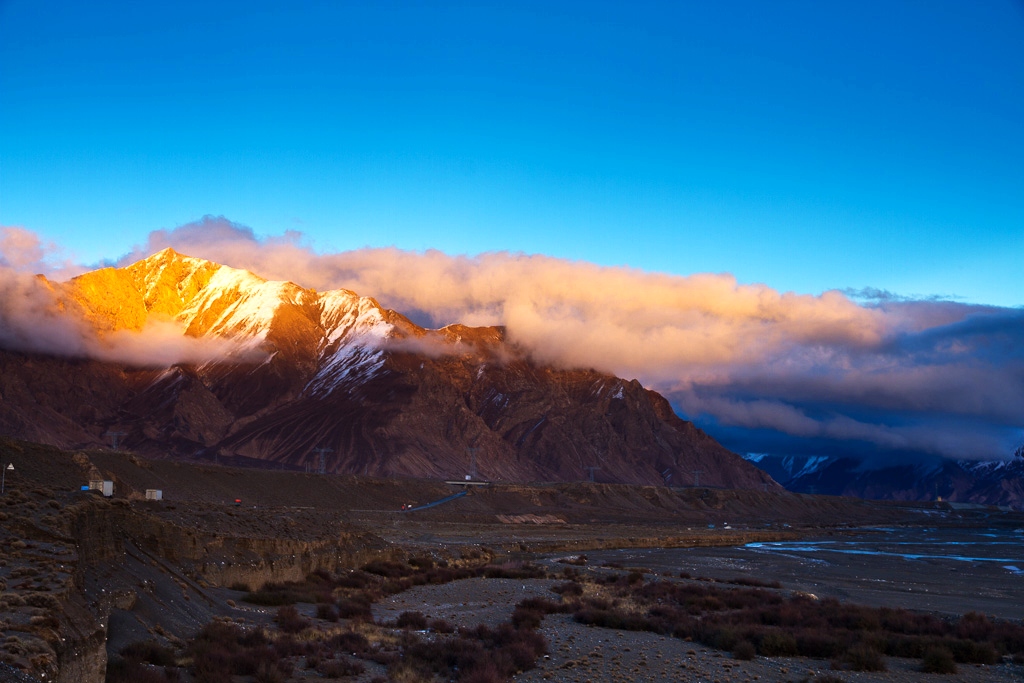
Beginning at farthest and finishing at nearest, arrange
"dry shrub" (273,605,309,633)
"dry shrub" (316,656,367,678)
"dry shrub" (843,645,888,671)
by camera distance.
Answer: "dry shrub" (273,605,309,633)
"dry shrub" (843,645,888,671)
"dry shrub" (316,656,367,678)

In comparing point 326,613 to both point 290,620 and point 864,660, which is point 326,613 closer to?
point 290,620

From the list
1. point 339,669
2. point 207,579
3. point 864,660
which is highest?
point 207,579

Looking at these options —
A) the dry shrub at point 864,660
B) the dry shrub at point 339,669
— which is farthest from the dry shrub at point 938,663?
the dry shrub at point 339,669

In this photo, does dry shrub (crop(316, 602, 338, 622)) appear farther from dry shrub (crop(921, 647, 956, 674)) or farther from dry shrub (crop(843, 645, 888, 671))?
dry shrub (crop(921, 647, 956, 674))

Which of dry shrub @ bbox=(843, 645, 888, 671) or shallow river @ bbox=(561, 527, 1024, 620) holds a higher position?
dry shrub @ bbox=(843, 645, 888, 671)

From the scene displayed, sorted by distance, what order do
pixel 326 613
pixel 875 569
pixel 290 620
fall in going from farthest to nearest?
1. pixel 875 569
2. pixel 326 613
3. pixel 290 620

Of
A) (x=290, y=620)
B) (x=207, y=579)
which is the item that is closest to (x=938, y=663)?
(x=290, y=620)

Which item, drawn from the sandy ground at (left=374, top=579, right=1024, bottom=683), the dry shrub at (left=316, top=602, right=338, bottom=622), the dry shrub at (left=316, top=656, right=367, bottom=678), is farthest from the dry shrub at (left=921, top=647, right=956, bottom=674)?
the dry shrub at (left=316, top=602, right=338, bottom=622)

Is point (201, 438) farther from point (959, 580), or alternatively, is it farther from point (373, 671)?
point (373, 671)

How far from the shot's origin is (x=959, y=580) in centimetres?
4956

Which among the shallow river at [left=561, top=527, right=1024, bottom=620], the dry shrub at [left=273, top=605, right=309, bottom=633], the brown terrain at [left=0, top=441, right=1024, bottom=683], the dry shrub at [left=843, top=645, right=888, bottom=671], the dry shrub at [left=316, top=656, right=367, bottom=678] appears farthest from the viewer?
the shallow river at [left=561, top=527, right=1024, bottom=620]

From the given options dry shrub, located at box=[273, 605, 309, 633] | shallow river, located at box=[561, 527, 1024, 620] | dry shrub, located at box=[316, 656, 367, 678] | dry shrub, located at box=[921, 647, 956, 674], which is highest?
dry shrub, located at box=[316, 656, 367, 678]

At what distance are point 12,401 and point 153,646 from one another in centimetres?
18648

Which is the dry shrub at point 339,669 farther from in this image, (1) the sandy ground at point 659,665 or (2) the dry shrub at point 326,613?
(2) the dry shrub at point 326,613
